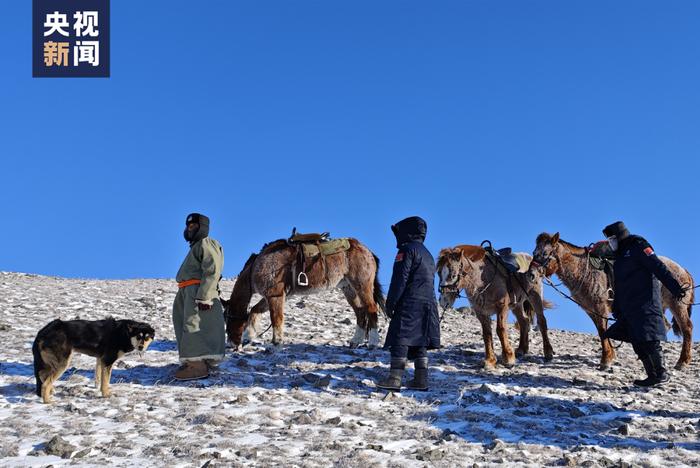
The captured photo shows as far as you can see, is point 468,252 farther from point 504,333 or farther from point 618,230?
point 618,230

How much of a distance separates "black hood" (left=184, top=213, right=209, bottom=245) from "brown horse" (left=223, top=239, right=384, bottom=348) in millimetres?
2371

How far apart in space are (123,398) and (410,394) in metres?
4.35

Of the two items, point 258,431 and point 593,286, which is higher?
point 593,286

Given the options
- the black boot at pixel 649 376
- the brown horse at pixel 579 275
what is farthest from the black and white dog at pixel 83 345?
the black boot at pixel 649 376

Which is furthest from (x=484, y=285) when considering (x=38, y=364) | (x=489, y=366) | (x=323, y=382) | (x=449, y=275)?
(x=38, y=364)

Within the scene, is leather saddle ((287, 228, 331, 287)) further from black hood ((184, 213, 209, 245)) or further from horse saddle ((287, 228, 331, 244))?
black hood ((184, 213, 209, 245))

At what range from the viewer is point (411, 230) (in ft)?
34.3

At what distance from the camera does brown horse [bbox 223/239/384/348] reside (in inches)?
500

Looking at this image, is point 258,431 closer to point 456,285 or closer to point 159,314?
point 456,285

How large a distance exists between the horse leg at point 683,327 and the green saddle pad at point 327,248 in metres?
7.87

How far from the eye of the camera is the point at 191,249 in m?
10.7

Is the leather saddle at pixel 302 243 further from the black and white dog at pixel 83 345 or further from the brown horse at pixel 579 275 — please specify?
the brown horse at pixel 579 275

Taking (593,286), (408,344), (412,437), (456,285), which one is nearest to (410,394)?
(408,344)

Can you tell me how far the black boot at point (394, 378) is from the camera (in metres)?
9.58
